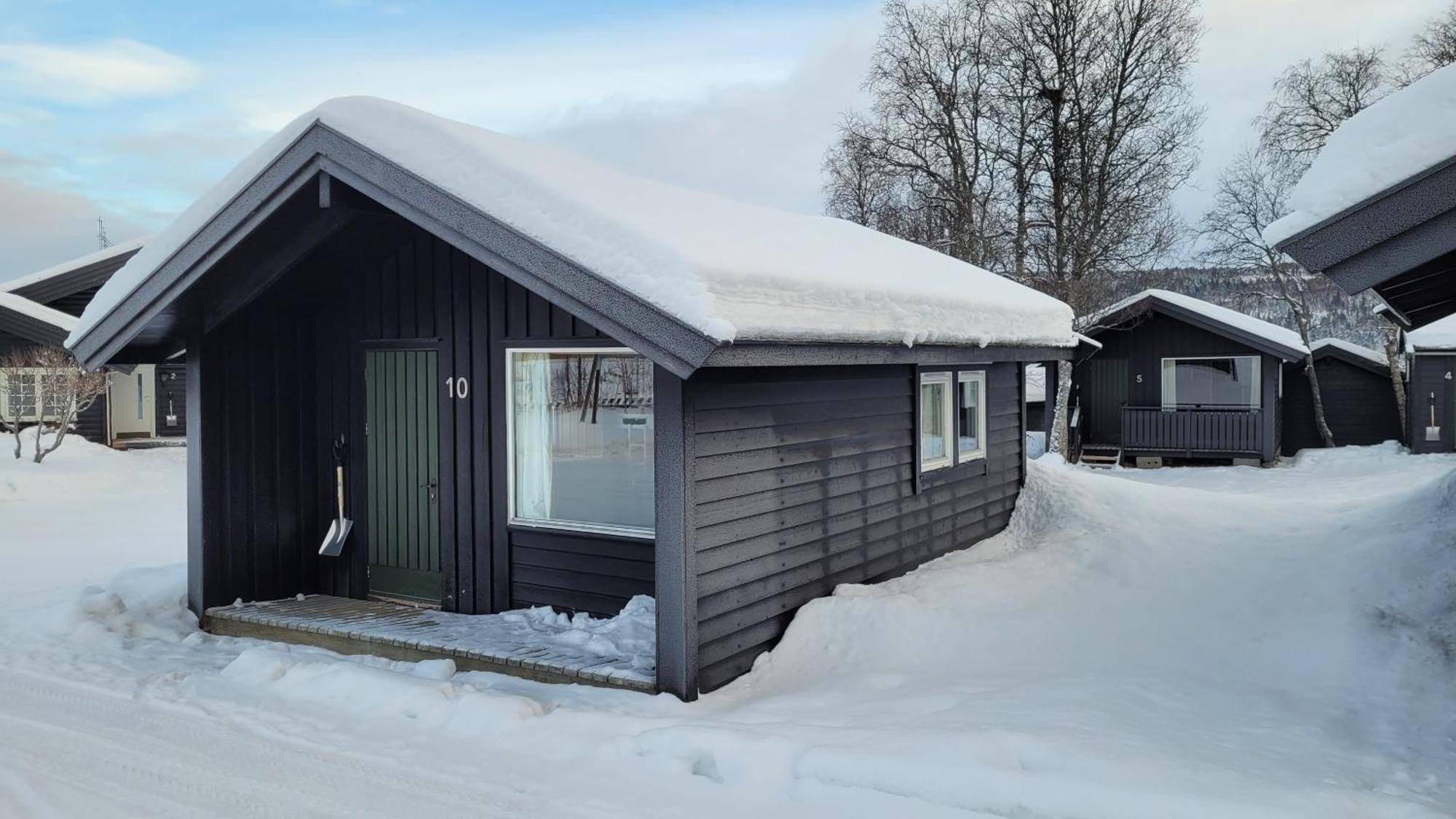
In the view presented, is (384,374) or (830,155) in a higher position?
(830,155)

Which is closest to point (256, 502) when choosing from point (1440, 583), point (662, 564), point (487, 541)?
point (487, 541)

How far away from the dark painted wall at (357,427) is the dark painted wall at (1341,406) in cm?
1957

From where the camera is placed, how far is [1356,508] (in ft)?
34.6

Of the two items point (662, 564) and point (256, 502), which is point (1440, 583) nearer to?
point (662, 564)

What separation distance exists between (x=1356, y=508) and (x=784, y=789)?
8658mm

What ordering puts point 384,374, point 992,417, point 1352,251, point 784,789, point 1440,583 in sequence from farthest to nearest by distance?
1. point 992,417
2. point 384,374
3. point 1440,583
4. point 1352,251
5. point 784,789

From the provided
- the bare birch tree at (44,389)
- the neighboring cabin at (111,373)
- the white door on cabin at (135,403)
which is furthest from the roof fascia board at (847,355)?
the white door on cabin at (135,403)

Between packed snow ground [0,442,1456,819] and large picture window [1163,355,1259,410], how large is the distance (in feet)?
37.7

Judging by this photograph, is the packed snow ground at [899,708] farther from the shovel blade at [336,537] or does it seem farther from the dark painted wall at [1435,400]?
the dark painted wall at [1435,400]

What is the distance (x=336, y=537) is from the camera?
321 inches

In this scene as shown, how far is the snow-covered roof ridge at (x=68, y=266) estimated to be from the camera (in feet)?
66.3

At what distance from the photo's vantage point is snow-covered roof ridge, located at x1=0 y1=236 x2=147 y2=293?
796 inches

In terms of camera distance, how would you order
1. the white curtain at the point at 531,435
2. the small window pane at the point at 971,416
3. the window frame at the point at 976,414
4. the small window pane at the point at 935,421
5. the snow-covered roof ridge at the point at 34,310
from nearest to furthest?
the white curtain at the point at 531,435 → the small window pane at the point at 935,421 → the window frame at the point at 976,414 → the small window pane at the point at 971,416 → the snow-covered roof ridge at the point at 34,310

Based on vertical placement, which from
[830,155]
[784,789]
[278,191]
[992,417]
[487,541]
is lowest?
[784,789]
